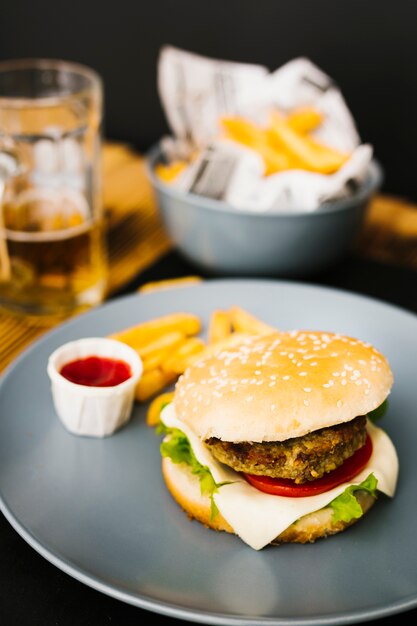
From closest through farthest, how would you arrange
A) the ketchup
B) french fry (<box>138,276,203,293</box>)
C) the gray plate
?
the gray plate
the ketchup
french fry (<box>138,276,203,293</box>)

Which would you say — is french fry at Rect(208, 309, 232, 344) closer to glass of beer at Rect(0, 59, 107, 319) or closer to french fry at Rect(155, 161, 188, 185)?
glass of beer at Rect(0, 59, 107, 319)

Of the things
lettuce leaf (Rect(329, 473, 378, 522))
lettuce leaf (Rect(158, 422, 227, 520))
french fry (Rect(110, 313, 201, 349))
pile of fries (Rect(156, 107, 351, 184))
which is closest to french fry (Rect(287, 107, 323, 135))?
pile of fries (Rect(156, 107, 351, 184))

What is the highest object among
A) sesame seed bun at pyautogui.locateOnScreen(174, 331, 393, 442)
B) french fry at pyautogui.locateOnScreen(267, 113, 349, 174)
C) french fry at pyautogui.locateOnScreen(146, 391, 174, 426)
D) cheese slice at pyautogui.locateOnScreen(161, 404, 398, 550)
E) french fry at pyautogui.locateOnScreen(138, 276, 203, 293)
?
french fry at pyautogui.locateOnScreen(267, 113, 349, 174)

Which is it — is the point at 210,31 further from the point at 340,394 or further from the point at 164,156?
the point at 340,394

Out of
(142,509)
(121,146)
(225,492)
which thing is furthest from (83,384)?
(121,146)

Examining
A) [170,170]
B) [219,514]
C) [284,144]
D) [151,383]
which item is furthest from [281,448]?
[170,170]

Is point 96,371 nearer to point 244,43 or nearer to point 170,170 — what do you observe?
point 170,170

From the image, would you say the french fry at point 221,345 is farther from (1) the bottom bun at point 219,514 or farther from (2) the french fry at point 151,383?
(1) the bottom bun at point 219,514

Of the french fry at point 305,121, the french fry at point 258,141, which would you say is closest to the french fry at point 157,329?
the french fry at point 258,141
